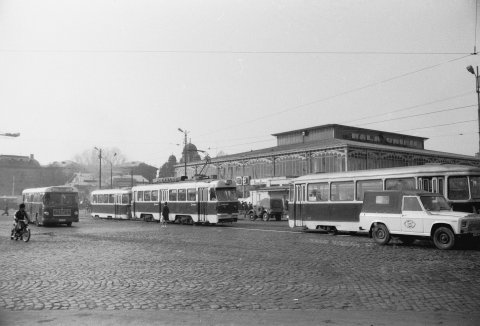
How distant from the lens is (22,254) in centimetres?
1473

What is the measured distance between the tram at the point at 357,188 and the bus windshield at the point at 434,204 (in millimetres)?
2533

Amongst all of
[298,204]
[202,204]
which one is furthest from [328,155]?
[298,204]

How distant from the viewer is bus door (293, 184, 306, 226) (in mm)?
24384

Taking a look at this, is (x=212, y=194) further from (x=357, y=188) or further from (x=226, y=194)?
(x=357, y=188)

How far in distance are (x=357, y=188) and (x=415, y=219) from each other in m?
5.65

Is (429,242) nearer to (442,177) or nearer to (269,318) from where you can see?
(442,177)

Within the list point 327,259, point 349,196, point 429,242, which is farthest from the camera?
point 349,196

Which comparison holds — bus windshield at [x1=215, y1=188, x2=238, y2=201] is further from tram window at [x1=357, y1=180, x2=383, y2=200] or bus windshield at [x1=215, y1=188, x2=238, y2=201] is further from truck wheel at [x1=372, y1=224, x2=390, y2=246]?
truck wheel at [x1=372, y1=224, x2=390, y2=246]

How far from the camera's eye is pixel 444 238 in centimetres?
1527

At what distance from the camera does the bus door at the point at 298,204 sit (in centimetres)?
2438

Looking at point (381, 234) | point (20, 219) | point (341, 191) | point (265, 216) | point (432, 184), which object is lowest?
point (265, 216)

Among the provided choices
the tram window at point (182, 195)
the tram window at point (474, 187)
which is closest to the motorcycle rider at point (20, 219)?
the tram window at point (182, 195)

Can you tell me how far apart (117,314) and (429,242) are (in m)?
14.7

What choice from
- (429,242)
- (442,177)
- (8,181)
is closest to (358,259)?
(429,242)
